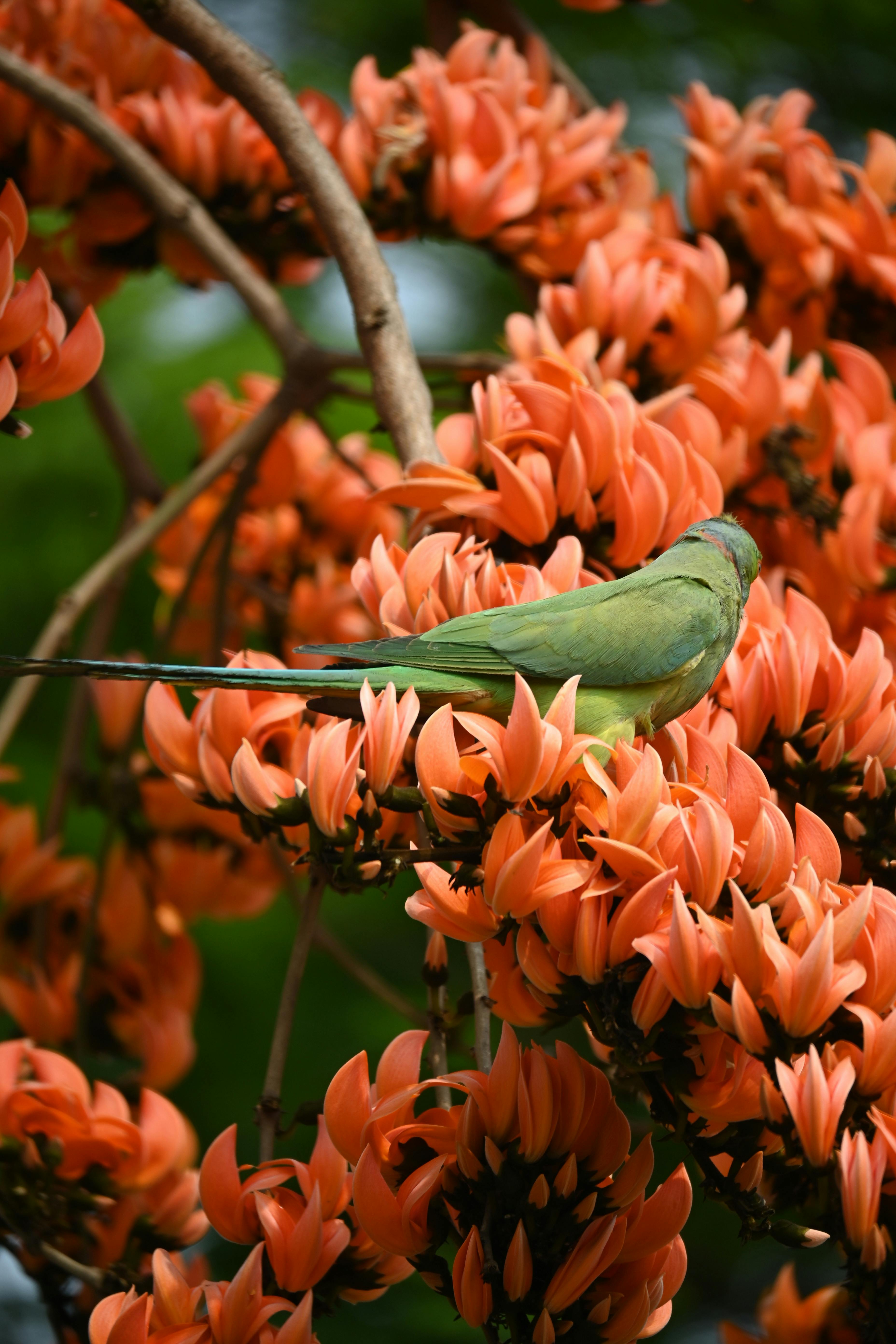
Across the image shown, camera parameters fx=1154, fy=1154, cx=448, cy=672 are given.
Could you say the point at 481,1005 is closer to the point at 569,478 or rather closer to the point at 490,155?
the point at 569,478

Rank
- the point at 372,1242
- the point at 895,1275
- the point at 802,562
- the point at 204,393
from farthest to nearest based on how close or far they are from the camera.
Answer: the point at 204,393 → the point at 802,562 → the point at 372,1242 → the point at 895,1275

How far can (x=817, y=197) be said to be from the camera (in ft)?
7.42

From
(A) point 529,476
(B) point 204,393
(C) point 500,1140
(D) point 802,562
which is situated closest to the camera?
(C) point 500,1140

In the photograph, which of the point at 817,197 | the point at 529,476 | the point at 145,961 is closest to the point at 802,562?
the point at 529,476

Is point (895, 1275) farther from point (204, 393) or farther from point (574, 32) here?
point (574, 32)

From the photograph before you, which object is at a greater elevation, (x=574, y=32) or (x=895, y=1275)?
(x=574, y=32)

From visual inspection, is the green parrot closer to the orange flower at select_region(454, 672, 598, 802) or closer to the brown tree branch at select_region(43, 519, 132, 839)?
the orange flower at select_region(454, 672, 598, 802)

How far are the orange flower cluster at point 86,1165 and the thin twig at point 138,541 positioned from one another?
18.5 inches

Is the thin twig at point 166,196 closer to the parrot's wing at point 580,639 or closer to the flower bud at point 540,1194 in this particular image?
the parrot's wing at point 580,639

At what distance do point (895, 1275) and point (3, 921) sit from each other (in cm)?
159

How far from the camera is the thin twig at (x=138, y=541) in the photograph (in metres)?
1.72

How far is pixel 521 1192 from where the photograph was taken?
41.9 inches

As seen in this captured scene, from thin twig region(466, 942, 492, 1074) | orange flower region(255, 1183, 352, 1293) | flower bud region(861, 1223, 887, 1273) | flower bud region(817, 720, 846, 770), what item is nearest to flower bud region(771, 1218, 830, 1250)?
flower bud region(861, 1223, 887, 1273)

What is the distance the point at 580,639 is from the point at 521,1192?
1.98 ft
